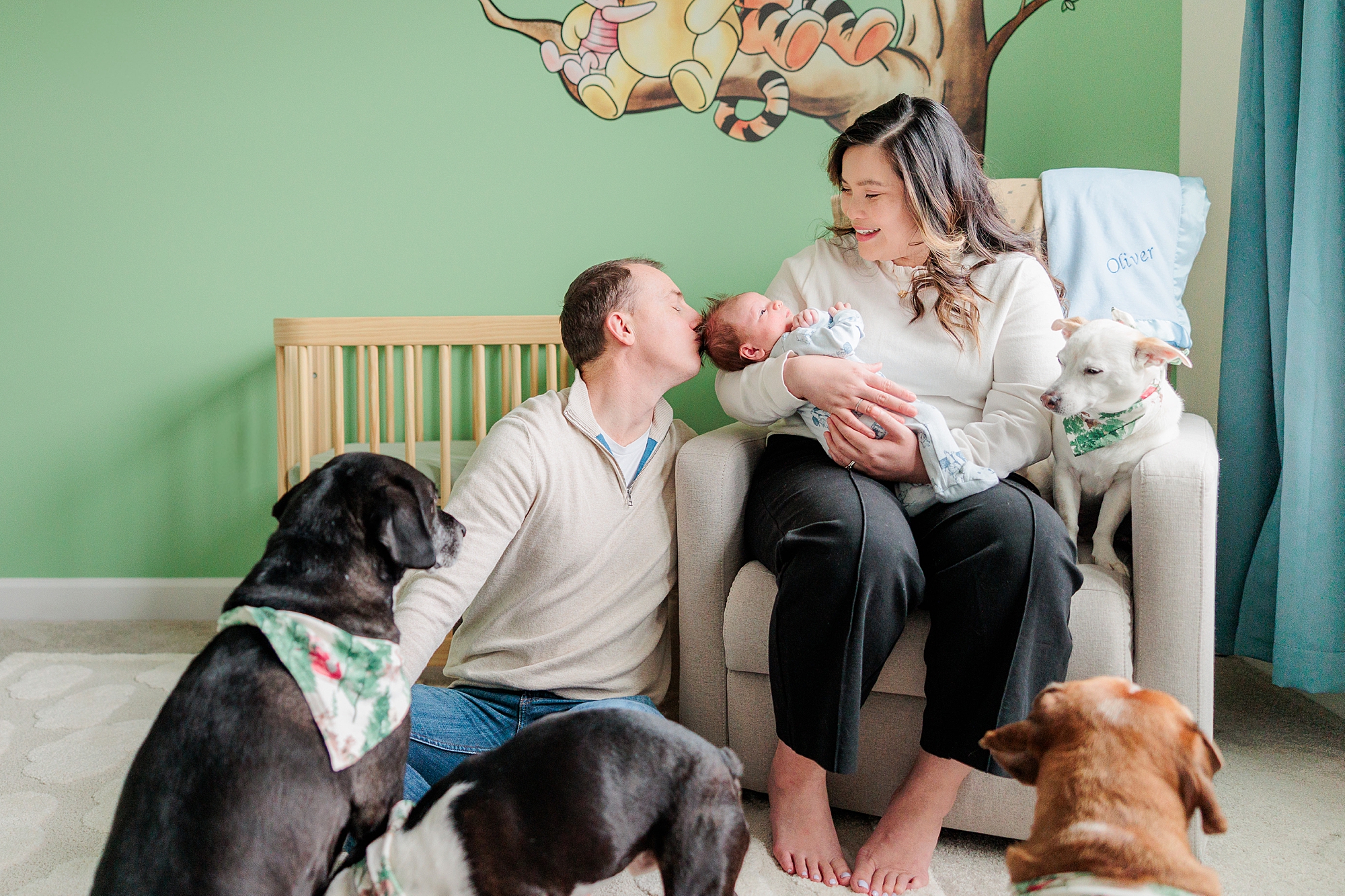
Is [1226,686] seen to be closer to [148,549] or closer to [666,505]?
[666,505]

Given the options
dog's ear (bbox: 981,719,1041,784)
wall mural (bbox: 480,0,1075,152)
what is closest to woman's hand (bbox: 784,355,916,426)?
dog's ear (bbox: 981,719,1041,784)

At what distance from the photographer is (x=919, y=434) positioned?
4.43ft

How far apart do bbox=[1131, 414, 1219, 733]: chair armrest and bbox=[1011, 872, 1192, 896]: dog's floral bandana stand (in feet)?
2.08

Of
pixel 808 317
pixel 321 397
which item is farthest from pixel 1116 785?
pixel 321 397

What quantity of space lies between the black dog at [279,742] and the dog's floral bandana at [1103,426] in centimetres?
99

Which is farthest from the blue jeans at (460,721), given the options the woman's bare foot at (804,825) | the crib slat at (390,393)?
the crib slat at (390,393)

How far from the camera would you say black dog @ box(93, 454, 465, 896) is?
29.8 inches

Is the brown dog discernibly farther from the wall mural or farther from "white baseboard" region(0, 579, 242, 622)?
"white baseboard" region(0, 579, 242, 622)

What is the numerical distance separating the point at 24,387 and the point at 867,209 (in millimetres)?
2408

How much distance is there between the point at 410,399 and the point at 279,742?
4.14 feet

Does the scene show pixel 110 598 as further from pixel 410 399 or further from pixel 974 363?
pixel 974 363

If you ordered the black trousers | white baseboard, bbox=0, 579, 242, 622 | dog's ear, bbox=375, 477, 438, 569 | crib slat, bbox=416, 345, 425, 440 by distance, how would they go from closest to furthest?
dog's ear, bbox=375, 477, 438, 569 → the black trousers → crib slat, bbox=416, 345, 425, 440 → white baseboard, bbox=0, 579, 242, 622

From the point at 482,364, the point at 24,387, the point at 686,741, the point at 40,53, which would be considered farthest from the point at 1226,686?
the point at 40,53

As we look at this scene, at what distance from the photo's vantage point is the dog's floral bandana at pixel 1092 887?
0.66m
